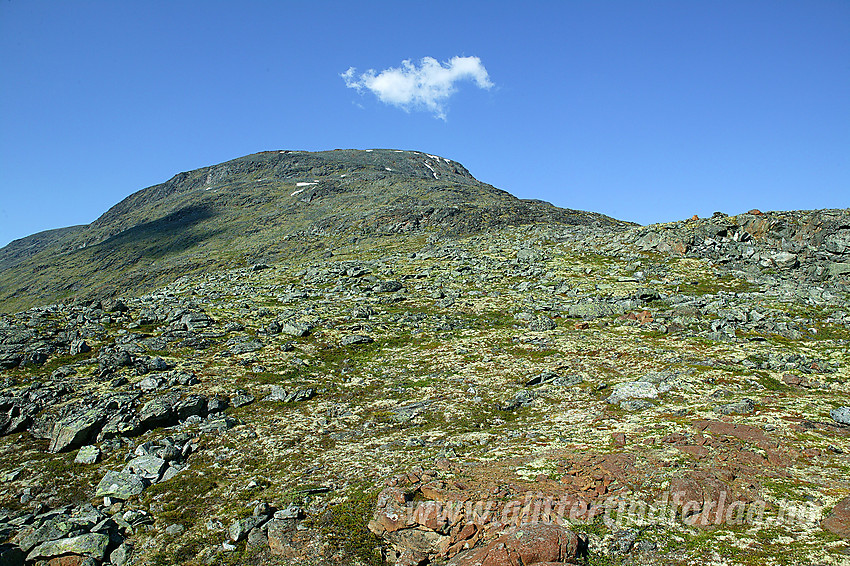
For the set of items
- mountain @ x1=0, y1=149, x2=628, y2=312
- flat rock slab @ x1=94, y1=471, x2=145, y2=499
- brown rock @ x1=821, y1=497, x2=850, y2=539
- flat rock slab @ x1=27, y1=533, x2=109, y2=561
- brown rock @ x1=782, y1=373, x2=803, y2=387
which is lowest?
flat rock slab @ x1=27, y1=533, x2=109, y2=561

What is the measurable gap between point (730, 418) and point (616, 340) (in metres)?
13.1

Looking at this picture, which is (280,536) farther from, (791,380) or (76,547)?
(791,380)

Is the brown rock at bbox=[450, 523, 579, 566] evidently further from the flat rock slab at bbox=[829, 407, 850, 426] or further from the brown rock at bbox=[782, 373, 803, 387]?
the brown rock at bbox=[782, 373, 803, 387]

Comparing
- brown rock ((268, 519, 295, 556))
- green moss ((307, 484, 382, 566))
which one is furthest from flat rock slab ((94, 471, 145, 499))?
green moss ((307, 484, 382, 566))

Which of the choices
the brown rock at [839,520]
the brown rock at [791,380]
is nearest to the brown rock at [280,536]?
the brown rock at [839,520]

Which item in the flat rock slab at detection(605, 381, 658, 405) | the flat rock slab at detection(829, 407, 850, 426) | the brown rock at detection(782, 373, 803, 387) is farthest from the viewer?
the brown rock at detection(782, 373, 803, 387)

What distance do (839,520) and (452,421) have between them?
12.7m

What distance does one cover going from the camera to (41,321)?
33.6 m

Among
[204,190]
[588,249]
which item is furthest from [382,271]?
[204,190]

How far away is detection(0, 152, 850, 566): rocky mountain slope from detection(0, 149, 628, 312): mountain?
4034 cm

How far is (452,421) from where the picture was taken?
65.1 ft

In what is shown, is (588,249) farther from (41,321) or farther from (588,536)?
(41,321)

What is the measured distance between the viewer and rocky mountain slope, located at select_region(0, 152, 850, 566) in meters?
11.1

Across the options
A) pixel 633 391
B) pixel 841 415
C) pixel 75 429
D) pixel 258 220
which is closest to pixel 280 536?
pixel 75 429
